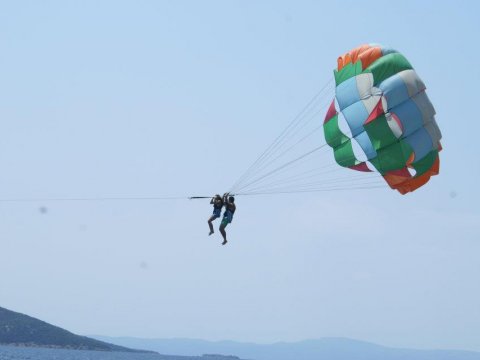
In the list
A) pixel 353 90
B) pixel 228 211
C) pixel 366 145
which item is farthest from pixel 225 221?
pixel 353 90

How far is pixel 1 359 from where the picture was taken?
385 feet

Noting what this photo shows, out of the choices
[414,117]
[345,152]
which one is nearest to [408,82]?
[414,117]

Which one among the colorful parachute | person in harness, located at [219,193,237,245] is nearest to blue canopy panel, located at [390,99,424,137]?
the colorful parachute

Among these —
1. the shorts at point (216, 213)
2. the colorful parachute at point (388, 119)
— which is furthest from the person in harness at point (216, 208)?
the colorful parachute at point (388, 119)

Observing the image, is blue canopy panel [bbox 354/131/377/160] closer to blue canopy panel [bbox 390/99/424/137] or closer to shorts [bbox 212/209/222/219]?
A: blue canopy panel [bbox 390/99/424/137]

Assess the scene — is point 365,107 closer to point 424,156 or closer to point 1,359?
point 424,156

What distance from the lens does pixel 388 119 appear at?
35.7 m

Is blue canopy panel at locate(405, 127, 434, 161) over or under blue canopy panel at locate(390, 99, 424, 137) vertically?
under

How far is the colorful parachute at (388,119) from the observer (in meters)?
35.5

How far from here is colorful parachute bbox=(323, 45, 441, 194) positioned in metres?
35.5

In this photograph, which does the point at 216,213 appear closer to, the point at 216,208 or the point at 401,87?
the point at 216,208

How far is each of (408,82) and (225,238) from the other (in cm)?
947

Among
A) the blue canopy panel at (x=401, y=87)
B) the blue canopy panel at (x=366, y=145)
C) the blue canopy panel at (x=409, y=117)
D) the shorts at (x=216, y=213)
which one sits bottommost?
the shorts at (x=216, y=213)

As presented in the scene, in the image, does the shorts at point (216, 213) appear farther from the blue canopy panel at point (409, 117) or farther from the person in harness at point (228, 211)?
the blue canopy panel at point (409, 117)
